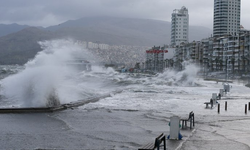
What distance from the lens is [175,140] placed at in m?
12.0

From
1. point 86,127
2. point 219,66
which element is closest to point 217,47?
point 219,66

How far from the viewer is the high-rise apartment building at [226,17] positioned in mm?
172500

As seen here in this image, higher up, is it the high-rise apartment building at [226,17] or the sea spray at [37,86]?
the high-rise apartment building at [226,17]

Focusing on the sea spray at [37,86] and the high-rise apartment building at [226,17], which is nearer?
the sea spray at [37,86]

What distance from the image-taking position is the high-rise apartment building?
566 ft

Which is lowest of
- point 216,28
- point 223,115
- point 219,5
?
point 223,115

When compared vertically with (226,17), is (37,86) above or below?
below

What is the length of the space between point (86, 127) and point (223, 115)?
25.4 ft

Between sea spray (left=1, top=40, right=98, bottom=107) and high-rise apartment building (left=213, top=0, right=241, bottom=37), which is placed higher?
high-rise apartment building (left=213, top=0, right=241, bottom=37)

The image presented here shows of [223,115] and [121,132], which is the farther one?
[223,115]

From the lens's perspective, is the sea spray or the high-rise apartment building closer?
the sea spray

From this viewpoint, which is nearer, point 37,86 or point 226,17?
point 37,86

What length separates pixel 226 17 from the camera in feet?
570

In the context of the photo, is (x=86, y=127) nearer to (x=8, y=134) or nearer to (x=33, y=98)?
(x=8, y=134)
